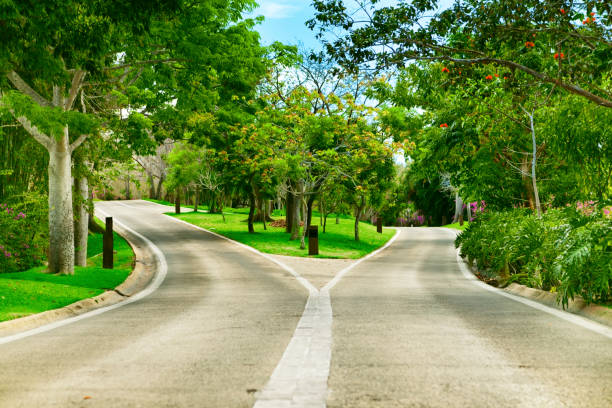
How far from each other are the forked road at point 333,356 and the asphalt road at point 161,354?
0.02 metres

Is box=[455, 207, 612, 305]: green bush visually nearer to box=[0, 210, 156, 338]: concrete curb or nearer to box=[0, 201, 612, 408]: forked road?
box=[0, 201, 612, 408]: forked road

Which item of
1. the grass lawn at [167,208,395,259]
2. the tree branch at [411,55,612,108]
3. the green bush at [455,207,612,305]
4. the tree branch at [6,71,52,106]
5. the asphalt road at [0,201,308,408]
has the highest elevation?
the tree branch at [6,71,52,106]

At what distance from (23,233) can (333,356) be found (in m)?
16.5

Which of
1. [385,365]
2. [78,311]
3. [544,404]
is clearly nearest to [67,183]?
[78,311]

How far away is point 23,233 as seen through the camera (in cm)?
1845

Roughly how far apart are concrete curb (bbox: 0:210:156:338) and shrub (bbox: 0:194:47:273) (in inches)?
136

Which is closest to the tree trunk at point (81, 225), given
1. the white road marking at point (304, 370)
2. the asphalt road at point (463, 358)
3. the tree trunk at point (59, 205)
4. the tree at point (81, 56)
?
the tree at point (81, 56)

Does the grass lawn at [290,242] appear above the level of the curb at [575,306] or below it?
below

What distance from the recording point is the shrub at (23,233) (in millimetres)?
17548

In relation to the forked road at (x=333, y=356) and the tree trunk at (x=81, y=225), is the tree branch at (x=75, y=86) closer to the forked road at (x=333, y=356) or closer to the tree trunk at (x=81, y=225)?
the tree trunk at (x=81, y=225)

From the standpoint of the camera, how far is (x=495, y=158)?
69.2ft

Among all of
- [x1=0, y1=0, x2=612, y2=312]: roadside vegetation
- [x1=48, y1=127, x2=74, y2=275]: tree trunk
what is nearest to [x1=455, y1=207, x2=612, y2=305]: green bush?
[x1=0, y1=0, x2=612, y2=312]: roadside vegetation

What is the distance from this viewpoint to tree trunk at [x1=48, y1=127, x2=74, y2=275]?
592 inches

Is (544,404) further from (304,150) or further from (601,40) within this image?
(304,150)
